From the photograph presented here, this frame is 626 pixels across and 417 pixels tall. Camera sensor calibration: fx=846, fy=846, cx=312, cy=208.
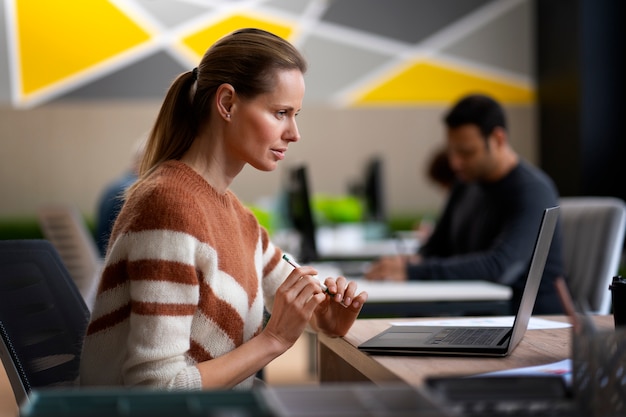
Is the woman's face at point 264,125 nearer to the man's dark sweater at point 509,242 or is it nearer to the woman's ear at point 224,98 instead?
the woman's ear at point 224,98

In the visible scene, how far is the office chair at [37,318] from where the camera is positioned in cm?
148

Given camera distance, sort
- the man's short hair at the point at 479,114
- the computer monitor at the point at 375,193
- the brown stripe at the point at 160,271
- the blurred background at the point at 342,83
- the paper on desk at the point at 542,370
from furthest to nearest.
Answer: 1. the blurred background at the point at 342,83
2. the computer monitor at the point at 375,193
3. the man's short hair at the point at 479,114
4. the brown stripe at the point at 160,271
5. the paper on desk at the point at 542,370

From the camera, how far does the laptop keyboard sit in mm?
1428

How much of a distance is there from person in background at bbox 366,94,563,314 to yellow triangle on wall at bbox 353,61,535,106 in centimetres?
320

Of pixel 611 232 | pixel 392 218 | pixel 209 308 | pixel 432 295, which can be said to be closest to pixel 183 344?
pixel 209 308

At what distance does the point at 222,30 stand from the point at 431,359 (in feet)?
17.1

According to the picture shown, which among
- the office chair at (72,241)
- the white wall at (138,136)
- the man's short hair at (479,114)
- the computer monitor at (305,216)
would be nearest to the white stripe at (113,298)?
the computer monitor at (305,216)

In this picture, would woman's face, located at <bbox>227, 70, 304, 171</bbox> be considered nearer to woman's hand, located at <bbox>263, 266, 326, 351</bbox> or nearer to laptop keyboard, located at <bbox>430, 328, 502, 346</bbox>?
woman's hand, located at <bbox>263, 266, 326, 351</bbox>

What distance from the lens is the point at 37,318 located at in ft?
A: 5.12

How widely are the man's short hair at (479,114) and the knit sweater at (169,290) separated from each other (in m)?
1.73

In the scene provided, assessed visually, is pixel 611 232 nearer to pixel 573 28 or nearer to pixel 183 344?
pixel 183 344

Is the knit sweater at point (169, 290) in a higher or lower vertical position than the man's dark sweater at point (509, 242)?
higher

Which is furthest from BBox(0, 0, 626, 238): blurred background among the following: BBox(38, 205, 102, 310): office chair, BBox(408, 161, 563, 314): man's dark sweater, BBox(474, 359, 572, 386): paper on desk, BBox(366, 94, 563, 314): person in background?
BBox(474, 359, 572, 386): paper on desk

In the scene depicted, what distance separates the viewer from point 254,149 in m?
1.51
